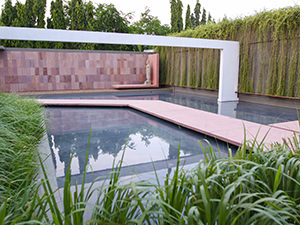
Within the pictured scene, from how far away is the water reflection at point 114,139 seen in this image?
3.85 m

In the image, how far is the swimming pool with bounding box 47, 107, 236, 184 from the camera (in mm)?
3618

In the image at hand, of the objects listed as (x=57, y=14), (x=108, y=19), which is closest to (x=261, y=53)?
(x=57, y=14)

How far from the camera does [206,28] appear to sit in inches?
444

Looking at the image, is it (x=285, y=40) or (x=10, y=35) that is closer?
(x=10, y=35)

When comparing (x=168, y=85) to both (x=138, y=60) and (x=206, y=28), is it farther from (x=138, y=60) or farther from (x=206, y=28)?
(x=206, y=28)

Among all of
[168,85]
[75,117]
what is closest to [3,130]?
[75,117]

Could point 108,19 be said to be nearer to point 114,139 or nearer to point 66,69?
point 66,69

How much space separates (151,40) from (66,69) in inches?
257

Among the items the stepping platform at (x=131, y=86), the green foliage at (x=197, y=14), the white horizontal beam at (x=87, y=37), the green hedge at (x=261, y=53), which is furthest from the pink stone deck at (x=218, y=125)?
the green foliage at (x=197, y=14)

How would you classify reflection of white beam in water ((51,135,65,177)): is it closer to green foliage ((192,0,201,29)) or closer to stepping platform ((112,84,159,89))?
stepping platform ((112,84,159,89))

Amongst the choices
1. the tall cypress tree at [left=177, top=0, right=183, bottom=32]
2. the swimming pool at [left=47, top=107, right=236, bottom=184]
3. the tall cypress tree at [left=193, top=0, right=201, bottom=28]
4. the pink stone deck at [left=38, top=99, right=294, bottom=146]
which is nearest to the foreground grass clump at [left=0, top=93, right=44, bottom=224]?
the swimming pool at [left=47, top=107, right=236, bottom=184]

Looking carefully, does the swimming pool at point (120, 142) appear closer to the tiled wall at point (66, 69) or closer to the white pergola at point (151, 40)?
the white pergola at point (151, 40)

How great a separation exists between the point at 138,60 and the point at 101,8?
12.1 meters

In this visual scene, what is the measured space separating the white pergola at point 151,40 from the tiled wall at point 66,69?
6080 millimetres
